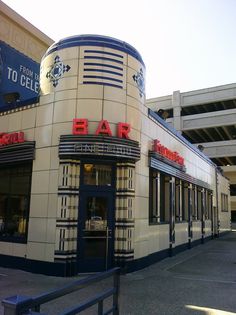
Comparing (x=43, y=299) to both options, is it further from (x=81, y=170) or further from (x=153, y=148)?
(x=153, y=148)

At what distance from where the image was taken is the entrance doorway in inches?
388

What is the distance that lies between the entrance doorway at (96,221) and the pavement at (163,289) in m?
0.68

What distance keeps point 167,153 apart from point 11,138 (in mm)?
5766

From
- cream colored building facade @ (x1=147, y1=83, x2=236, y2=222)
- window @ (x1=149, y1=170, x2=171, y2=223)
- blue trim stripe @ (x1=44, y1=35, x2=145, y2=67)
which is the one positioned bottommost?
window @ (x1=149, y1=170, x2=171, y2=223)

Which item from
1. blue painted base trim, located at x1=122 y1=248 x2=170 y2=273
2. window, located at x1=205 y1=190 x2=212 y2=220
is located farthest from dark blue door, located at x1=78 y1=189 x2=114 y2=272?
window, located at x1=205 y1=190 x2=212 y2=220

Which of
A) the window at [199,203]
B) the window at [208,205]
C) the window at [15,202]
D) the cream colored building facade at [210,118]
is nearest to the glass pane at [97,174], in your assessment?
the window at [15,202]

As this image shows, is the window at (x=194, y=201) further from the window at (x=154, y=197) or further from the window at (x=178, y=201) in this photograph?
the window at (x=154, y=197)

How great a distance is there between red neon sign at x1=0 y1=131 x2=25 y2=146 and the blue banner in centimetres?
306

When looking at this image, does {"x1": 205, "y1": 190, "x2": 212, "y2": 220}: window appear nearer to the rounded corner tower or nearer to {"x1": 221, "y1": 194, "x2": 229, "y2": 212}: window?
{"x1": 221, "y1": 194, "x2": 229, "y2": 212}: window

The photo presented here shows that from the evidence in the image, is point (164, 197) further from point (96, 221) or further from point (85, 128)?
point (85, 128)

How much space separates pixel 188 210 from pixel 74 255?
347 inches

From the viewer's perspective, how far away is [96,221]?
10109 millimetres

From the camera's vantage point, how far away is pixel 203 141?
49.6 m

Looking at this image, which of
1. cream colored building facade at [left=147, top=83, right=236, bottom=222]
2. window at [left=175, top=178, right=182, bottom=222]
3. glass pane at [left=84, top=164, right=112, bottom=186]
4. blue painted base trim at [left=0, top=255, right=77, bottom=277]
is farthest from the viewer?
cream colored building facade at [left=147, top=83, right=236, bottom=222]
